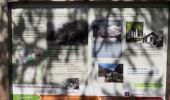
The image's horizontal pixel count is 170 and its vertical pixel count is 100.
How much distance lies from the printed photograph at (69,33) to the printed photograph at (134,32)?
0.57 metres

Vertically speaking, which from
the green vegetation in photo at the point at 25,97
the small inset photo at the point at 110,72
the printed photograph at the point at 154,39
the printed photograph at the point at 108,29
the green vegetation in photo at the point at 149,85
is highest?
the printed photograph at the point at 108,29

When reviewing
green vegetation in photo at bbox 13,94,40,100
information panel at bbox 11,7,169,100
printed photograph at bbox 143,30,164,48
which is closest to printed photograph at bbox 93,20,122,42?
information panel at bbox 11,7,169,100

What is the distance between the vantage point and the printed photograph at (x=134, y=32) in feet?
16.0

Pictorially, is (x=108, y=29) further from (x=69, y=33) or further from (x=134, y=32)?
(x=69, y=33)

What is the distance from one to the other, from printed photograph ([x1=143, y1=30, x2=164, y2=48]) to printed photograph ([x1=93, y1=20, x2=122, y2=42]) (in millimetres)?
366

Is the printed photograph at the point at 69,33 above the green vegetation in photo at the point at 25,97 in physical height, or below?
above

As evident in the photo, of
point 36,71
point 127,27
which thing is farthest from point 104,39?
point 36,71

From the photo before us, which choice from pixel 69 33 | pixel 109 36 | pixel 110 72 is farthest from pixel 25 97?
pixel 109 36

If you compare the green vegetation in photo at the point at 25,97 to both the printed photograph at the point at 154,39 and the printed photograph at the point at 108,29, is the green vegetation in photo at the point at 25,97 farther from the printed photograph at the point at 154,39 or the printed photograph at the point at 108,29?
the printed photograph at the point at 154,39

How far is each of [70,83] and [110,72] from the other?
571mm

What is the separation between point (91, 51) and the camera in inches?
193

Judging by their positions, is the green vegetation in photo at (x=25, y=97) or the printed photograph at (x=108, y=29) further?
the green vegetation in photo at (x=25, y=97)

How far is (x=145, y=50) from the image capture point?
4891 mm

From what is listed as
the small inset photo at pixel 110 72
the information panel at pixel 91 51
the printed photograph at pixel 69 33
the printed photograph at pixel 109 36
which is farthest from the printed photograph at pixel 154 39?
the printed photograph at pixel 69 33
